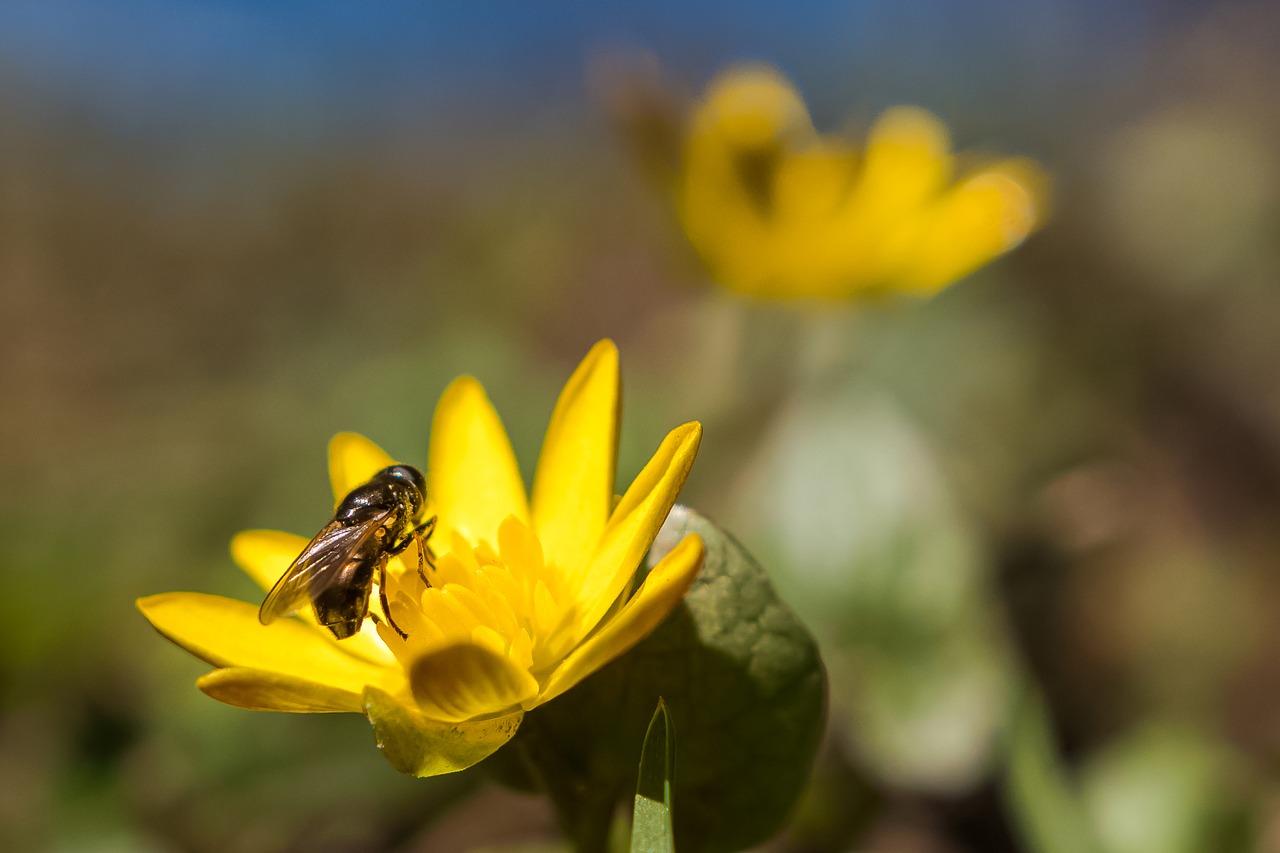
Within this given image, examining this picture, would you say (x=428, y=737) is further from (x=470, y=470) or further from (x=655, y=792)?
(x=470, y=470)

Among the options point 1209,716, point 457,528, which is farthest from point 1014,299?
point 457,528

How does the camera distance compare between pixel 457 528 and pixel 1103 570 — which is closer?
pixel 457 528

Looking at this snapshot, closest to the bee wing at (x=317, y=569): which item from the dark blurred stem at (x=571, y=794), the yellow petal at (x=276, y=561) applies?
the yellow petal at (x=276, y=561)

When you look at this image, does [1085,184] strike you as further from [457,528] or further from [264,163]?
[264,163]

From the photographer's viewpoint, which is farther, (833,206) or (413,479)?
(833,206)

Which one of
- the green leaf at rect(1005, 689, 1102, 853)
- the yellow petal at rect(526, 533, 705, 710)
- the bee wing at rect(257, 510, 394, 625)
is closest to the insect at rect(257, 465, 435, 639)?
the bee wing at rect(257, 510, 394, 625)

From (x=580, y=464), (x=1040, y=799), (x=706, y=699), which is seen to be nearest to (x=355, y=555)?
(x=580, y=464)

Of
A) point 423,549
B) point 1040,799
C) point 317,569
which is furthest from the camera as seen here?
point 1040,799
